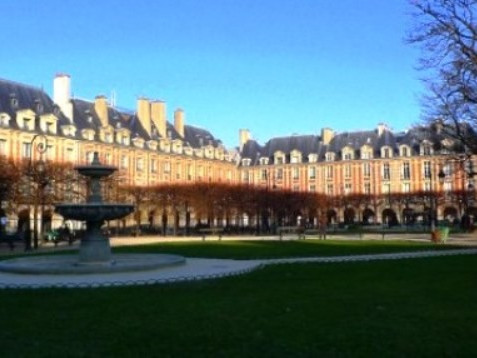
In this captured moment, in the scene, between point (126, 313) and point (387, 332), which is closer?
point (387, 332)

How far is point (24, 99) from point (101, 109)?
33.9ft

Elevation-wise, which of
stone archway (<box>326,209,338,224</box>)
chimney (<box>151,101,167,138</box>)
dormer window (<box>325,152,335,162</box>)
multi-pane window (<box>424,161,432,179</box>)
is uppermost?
chimney (<box>151,101,167,138</box>)

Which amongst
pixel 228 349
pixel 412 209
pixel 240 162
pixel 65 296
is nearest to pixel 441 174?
pixel 65 296

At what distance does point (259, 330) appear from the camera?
28.9 ft

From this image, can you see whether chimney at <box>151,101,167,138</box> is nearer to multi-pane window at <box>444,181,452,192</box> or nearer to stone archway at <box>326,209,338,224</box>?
stone archway at <box>326,209,338,224</box>

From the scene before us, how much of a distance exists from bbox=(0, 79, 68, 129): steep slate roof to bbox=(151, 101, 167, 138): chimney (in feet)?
50.8

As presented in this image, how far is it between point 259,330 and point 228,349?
1165mm

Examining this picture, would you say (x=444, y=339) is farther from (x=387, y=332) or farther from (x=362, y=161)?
(x=362, y=161)

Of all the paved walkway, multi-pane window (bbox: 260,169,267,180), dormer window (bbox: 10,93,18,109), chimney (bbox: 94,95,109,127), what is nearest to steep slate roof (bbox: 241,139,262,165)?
multi-pane window (bbox: 260,169,267,180)

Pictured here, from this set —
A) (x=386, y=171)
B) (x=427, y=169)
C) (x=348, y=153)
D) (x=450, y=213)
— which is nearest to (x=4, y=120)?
(x=348, y=153)

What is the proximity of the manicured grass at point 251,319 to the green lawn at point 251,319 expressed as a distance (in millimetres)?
15

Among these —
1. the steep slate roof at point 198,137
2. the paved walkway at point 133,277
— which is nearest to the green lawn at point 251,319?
the paved walkway at point 133,277

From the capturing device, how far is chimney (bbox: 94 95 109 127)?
70.7 m

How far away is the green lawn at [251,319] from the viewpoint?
307 inches
